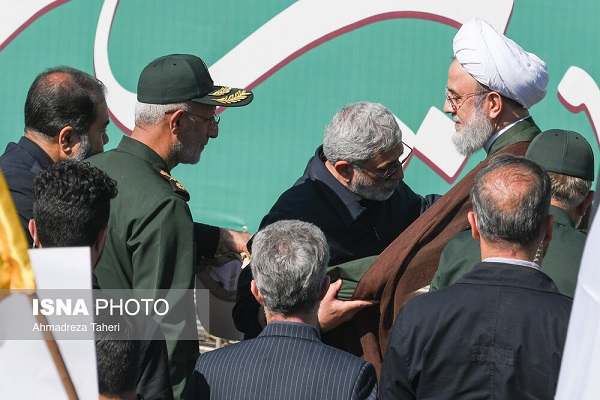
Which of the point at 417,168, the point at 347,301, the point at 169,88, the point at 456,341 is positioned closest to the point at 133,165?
the point at 169,88

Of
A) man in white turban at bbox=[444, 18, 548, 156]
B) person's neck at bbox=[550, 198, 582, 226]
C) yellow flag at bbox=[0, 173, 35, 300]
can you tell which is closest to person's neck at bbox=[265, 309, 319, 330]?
yellow flag at bbox=[0, 173, 35, 300]

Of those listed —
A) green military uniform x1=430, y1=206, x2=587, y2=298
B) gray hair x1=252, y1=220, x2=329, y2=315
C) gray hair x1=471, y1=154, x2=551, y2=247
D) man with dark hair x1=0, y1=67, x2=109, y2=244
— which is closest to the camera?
gray hair x1=471, y1=154, x2=551, y2=247

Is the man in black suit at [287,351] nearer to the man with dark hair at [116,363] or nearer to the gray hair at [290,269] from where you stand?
the gray hair at [290,269]

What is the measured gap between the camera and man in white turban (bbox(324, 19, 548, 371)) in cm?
284

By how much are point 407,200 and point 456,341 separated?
135 cm

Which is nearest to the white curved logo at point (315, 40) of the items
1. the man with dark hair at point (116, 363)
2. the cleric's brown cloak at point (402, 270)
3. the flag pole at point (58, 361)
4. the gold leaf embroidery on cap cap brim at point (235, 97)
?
the gold leaf embroidery on cap cap brim at point (235, 97)

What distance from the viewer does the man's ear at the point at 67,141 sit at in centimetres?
315

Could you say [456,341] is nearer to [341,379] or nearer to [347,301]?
[341,379]

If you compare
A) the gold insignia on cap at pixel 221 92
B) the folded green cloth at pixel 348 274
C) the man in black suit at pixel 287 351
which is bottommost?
the folded green cloth at pixel 348 274

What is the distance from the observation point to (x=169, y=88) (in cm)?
313

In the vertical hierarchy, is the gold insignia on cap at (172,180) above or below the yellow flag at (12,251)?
below

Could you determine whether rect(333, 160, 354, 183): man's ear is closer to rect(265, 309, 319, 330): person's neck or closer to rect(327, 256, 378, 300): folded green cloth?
rect(327, 256, 378, 300): folded green cloth

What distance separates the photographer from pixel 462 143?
321 centimetres

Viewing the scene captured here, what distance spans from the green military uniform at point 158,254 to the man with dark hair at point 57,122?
349mm
